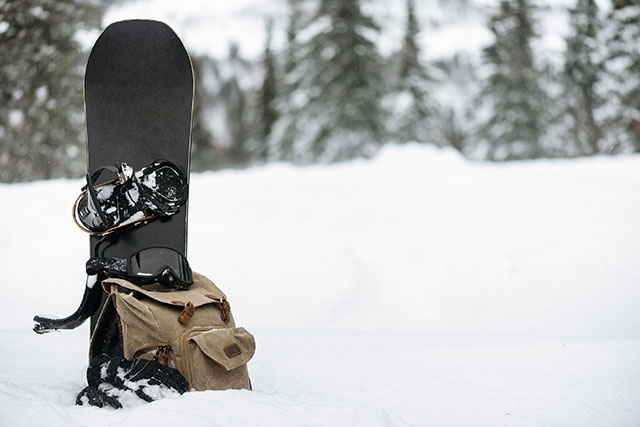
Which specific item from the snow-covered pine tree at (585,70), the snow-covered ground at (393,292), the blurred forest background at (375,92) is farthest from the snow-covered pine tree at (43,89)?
the snow-covered pine tree at (585,70)

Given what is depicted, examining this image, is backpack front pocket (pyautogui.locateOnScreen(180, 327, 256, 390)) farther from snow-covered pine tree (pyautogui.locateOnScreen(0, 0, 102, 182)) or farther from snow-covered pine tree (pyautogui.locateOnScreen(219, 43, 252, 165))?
snow-covered pine tree (pyautogui.locateOnScreen(219, 43, 252, 165))

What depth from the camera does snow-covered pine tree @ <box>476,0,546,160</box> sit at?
56.7 feet

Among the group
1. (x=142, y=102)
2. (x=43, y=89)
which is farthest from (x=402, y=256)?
(x=43, y=89)

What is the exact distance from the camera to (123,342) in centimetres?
192

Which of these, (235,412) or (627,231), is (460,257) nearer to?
(627,231)

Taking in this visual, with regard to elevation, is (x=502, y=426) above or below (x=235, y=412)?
below

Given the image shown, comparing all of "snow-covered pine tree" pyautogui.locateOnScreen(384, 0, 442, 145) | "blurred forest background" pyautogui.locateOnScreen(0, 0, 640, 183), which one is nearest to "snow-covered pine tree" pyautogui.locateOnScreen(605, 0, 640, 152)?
"blurred forest background" pyautogui.locateOnScreen(0, 0, 640, 183)

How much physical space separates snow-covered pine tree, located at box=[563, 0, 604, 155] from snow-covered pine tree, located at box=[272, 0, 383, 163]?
22.0 ft

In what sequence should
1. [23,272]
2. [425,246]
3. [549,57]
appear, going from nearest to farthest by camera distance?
[23,272], [425,246], [549,57]

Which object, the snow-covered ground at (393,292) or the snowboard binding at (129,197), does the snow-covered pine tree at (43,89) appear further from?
the snowboard binding at (129,197)

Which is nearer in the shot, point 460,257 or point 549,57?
point 460,257

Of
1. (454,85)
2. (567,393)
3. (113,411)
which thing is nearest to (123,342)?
(113,411)

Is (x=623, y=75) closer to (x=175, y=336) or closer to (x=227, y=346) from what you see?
(x=227, y=346)

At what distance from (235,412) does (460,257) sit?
10.7 ft
